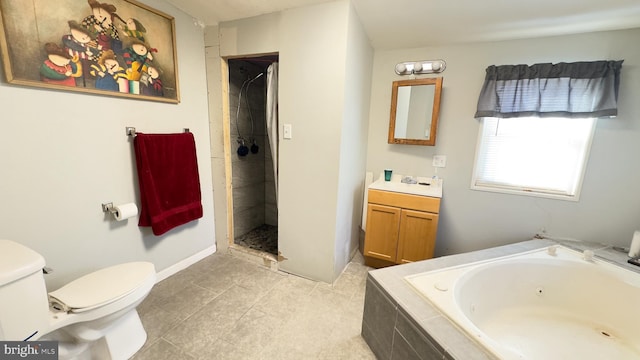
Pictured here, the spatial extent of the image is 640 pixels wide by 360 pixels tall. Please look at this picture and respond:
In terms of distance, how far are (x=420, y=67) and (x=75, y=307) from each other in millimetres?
2916

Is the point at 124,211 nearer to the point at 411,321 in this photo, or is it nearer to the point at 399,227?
the point at 411,321

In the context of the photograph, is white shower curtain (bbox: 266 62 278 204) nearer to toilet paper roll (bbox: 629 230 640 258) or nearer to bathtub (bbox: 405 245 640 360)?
bathtub (bbox: 405 245 640 360)

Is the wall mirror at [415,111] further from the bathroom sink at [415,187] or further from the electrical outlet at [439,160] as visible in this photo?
the bathroom sink at [415,187]

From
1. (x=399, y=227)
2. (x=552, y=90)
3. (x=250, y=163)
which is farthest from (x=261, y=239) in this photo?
(x=552, y=90)

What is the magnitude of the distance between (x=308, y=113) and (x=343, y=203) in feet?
2.64

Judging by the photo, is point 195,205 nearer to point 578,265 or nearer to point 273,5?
point 273,5

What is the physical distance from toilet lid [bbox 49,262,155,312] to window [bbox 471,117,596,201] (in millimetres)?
2751

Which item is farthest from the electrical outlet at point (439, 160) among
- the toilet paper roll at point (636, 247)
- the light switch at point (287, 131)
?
the light switch at point (287, 131)

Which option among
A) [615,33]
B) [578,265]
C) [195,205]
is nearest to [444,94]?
[615,33]

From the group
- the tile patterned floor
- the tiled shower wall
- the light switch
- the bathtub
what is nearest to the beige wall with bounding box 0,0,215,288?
the tile patterned floor

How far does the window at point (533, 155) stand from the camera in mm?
1976

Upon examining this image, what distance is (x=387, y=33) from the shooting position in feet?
6.68

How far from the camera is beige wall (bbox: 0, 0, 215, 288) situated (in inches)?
47.6

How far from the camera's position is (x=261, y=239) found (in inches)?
106
